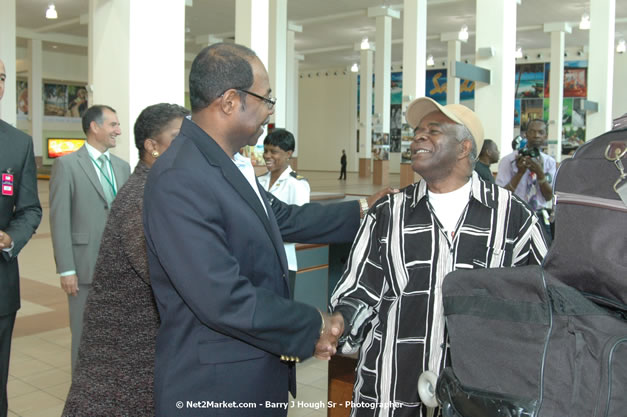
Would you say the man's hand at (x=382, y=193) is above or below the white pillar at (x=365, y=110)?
below

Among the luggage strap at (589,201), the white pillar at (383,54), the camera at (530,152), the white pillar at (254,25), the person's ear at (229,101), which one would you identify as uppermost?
the white pillar at (383,54)

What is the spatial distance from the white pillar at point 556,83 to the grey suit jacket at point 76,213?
676 inches

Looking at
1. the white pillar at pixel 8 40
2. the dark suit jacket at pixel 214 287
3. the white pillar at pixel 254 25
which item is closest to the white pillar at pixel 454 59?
the white pillar at pixel 8 40

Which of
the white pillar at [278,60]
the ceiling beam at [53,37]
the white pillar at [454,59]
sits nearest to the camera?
the white pillar at [278,60]

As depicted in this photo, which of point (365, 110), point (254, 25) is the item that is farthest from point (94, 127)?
point (365, 110)

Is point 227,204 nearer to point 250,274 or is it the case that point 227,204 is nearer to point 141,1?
point 250,274

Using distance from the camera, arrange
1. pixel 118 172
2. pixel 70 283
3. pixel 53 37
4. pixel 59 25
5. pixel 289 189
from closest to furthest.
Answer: pixel 70 283
pixel 118 172
pixel 289 189
pixel 59 25
pixel 53 37

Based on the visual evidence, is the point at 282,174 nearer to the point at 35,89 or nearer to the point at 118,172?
the point at 118,172

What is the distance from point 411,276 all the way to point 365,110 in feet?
72.0

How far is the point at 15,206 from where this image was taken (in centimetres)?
278

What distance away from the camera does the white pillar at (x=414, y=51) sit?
41.6ft

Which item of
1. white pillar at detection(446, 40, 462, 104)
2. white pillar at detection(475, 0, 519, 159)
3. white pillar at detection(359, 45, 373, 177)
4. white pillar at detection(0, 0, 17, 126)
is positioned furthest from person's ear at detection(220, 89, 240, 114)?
white pillar at detection(446, 40, 462, 104)

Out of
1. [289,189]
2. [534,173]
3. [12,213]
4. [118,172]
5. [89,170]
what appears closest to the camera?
[12,213]

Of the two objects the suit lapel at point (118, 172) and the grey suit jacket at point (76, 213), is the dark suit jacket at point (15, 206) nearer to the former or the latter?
the grey suit jacket at point (76, 213)
